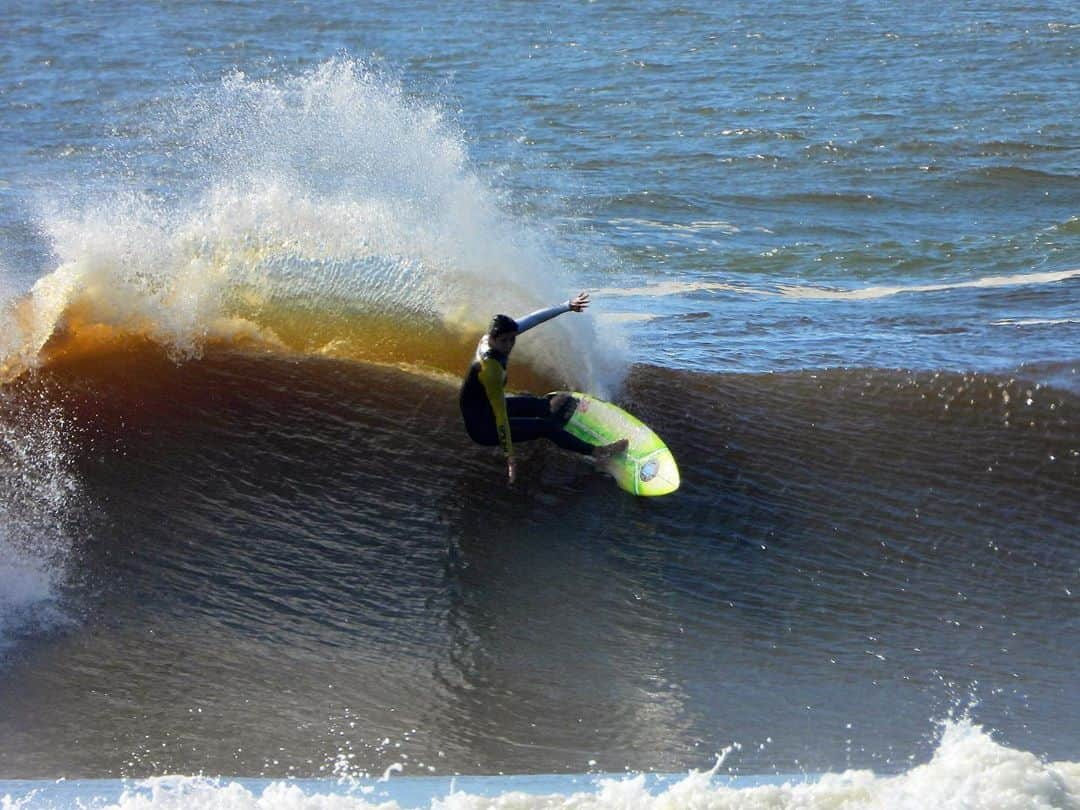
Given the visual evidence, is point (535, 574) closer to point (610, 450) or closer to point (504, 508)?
point (504, 508)

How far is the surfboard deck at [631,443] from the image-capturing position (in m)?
7.92

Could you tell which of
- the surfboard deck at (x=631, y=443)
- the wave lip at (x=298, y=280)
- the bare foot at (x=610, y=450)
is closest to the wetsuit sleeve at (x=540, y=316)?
the surfboard deck at (x=631, y=443)

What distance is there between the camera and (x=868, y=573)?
7207 millimetres

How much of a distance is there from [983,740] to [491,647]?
2.33 metres

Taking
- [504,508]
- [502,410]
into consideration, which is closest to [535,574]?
[504,508]

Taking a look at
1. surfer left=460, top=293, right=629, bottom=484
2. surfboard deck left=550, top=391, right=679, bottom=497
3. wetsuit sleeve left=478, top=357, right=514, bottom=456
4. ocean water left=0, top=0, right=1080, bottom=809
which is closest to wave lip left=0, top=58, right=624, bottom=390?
ocean water left=0, top=0, right=1080, bottom=809

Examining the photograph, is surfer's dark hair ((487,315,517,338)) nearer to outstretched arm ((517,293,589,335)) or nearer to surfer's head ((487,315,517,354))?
surfer's head ((487,315,517,354))

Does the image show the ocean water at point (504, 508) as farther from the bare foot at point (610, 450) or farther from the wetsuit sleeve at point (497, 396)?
the wetsuit sleeve at point (497, 396)

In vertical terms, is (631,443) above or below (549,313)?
below

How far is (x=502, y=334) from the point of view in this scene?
7770 mm

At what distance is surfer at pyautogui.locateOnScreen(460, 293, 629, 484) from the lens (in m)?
7.80

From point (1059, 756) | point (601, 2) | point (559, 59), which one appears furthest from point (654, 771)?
point (601, 2)

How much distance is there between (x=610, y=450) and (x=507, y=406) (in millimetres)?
678

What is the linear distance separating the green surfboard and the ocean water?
0.39 feet
